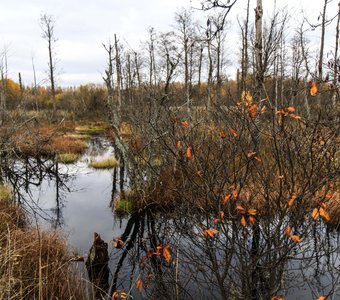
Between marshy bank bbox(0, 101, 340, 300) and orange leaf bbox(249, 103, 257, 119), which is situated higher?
orange leaf bbox(249, 103, 257, 119)

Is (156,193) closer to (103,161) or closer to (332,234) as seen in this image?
(332,234)

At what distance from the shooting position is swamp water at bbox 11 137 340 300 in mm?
3480

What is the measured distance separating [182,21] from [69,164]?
13.8 meters

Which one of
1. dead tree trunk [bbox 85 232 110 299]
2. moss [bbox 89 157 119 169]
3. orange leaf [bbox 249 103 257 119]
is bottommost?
dead tree trunk [bbox 85 232 110 299]

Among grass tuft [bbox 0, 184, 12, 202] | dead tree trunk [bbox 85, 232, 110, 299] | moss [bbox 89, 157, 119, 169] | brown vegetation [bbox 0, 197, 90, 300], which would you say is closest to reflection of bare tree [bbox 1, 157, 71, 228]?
grass tuft [bbox 0, 184, 12, 202]

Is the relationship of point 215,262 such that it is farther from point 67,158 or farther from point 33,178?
point 67,158

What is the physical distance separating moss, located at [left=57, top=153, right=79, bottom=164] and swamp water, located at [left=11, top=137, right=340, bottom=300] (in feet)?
3.18

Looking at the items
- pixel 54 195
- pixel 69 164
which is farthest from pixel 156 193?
pixel 69 164

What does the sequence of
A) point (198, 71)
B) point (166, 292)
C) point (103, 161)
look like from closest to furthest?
point (166, 292)
point (103, 161)
point (198, 71)

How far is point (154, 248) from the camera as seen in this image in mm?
5828

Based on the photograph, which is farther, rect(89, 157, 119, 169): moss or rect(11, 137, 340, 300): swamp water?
rect(89, 157, 119, 169): moss

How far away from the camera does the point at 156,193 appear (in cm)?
766

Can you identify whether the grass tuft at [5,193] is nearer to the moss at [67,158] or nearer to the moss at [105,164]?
the moss at [105,164]

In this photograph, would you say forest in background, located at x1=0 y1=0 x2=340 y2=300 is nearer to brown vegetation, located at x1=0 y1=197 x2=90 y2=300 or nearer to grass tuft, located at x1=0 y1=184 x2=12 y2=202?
brown vegetation, located at x1=0 y1=197 x2=90 y2=300
